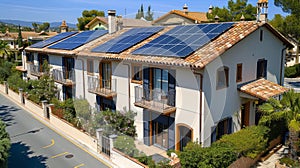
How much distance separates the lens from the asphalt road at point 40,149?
1409 cm

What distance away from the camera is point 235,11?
37.5 meters

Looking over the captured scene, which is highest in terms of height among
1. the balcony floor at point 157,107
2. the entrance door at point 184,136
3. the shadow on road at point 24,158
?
the balcony floor at point 157,107

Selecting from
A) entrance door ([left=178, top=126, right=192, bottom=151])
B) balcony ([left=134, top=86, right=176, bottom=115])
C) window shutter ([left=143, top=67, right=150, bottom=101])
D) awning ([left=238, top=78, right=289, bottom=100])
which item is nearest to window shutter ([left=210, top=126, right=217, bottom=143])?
entrance door ([left=178, top=126, right=192, bottom=151])

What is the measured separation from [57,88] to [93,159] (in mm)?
12203

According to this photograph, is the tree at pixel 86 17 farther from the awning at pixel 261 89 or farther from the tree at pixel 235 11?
the awning at pixel 261 89

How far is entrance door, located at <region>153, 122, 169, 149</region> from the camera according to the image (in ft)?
51.2

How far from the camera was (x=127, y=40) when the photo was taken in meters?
19.4

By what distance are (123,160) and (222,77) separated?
680cm

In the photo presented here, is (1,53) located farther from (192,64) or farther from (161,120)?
(192,64)

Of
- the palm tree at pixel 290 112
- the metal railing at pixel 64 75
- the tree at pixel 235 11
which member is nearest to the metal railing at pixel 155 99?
the palm tree at pixel 290 112

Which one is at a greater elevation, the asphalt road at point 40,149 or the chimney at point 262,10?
the chimney at point 262,10

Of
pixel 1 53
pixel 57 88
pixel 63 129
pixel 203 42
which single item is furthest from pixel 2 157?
pixel 1 53

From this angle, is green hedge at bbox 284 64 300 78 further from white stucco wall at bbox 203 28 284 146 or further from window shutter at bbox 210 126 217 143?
window shutter at bbox 210 126 217 143

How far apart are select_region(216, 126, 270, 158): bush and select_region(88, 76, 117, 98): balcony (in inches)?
334
